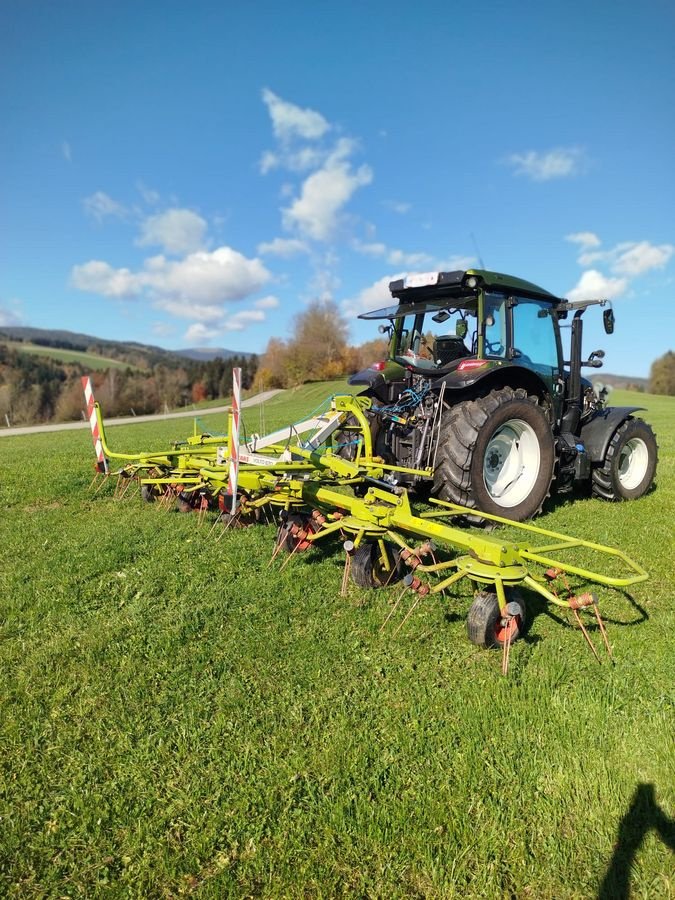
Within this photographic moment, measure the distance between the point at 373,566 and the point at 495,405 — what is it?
1.99 metres

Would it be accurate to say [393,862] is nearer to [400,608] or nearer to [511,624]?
[511,624]

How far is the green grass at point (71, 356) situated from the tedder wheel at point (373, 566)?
96039mm

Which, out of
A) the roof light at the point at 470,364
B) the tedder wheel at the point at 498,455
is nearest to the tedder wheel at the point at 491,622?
the tedder wheel at the point at 498,455

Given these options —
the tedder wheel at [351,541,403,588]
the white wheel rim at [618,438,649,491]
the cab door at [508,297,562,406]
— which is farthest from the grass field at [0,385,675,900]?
the white wheel rim at [618,438,649,491]

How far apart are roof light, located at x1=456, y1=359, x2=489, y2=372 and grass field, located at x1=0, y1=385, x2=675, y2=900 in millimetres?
2259

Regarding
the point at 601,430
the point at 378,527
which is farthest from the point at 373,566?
the point at 601,430

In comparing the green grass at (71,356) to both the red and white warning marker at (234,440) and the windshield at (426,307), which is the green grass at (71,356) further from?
Answer: the red and white warning marker at (234,440)

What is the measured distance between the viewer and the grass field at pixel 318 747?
1.76 metres

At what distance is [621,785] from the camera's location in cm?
203

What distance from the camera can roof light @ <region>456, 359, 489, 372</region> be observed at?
16.4 ft

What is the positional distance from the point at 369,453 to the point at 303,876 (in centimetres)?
339

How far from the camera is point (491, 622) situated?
288cm

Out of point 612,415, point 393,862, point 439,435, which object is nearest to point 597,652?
point 393,862

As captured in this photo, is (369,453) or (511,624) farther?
Answer: (369,453)
